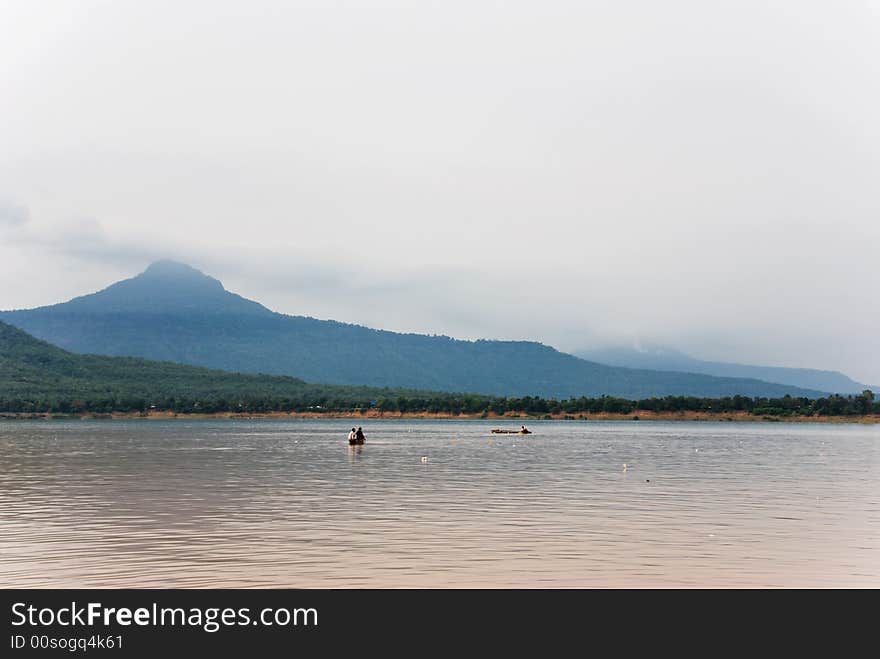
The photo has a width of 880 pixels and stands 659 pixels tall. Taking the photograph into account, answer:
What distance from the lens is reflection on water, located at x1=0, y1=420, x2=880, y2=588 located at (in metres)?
32.5

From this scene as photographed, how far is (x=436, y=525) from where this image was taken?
44.8m

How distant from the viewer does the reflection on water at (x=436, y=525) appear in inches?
1280

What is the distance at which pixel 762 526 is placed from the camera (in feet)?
149

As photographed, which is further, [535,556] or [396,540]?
[396,540]
